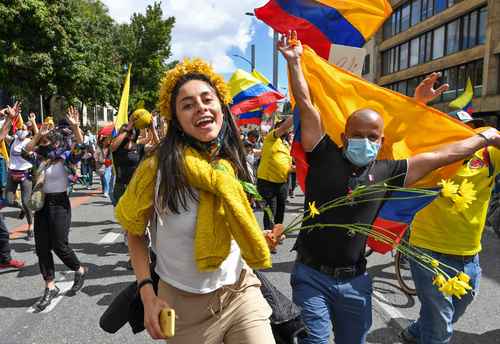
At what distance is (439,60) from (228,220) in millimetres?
28762

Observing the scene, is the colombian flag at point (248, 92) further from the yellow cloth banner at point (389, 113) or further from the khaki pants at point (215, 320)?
the khaki pants at point (215, 320)

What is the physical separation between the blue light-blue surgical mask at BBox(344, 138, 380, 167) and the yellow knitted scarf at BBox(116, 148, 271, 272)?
2.69 ft

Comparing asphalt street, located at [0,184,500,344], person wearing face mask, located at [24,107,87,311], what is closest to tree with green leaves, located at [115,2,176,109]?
asphalt street, located at [0,184,500,344]

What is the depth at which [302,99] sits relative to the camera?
2.38 m

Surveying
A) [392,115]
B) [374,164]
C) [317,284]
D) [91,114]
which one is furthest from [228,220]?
[91,114]

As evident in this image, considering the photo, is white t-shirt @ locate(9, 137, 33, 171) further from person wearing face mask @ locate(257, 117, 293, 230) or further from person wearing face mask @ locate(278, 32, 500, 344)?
person wearing face mask @ locate(278, 32, 500, 344)

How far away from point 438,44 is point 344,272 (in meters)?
29.0

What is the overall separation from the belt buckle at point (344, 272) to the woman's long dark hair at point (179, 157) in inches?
29.9

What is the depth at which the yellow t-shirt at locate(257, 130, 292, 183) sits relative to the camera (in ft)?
21.0

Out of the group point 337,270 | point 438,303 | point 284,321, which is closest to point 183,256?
point 284,321

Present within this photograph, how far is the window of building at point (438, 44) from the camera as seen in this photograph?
26812 mm

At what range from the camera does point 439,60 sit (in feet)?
87.9

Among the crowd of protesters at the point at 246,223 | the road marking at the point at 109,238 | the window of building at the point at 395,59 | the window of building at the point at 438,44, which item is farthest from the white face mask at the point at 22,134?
the window of building at the point at 395,59

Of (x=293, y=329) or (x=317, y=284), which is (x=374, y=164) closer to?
(x=317, y=284)
